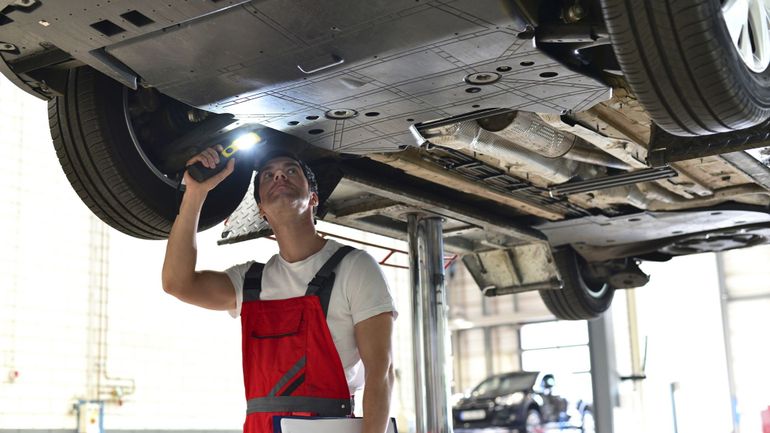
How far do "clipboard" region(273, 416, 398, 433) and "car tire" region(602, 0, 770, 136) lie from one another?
1207mm

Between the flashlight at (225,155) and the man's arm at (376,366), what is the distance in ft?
2.43

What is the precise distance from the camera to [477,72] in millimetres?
2580

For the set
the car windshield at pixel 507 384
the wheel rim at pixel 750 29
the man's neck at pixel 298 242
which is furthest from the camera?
the car windshield at pixel 507 384

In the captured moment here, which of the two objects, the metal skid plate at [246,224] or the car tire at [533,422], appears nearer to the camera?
the metal skid plate at [246,224]

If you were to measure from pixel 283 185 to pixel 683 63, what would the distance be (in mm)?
1374

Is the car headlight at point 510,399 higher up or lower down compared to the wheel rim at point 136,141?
lower down

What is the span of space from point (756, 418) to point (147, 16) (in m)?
13.8

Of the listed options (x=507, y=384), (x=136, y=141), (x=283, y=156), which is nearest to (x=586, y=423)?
(x=507, y=384)

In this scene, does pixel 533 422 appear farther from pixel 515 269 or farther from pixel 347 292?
pixel 347 292

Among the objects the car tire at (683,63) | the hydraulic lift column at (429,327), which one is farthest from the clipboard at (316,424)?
the hydraulic lift column at (429,327)

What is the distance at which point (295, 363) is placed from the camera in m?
2.70

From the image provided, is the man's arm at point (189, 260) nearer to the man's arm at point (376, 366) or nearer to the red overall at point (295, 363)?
the red overall at point (295, 363)

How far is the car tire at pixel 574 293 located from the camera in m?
5.84

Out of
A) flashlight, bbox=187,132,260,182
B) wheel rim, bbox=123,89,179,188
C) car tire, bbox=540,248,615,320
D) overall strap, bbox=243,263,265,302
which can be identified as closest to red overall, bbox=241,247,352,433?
overall strap, bbox=243,263,265,302
